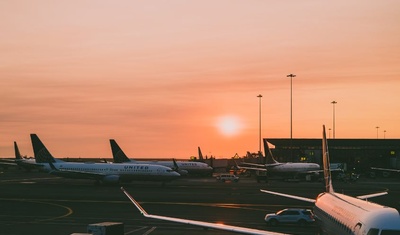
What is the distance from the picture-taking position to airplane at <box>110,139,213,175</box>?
128875 millimetres

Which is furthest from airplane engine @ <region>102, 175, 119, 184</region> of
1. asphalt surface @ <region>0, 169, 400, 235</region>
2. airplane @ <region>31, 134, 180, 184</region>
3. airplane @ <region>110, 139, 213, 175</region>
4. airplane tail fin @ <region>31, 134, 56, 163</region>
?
airplane @ <region>110, 139, 213, 175</region>

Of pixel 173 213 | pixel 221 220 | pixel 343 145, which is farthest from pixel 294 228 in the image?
pixel 343 145

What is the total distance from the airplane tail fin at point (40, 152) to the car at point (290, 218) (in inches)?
2675

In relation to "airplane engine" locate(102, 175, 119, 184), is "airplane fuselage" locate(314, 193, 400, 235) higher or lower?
higher

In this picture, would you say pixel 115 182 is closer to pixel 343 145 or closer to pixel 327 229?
pixel 327 229

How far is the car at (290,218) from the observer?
160 ft

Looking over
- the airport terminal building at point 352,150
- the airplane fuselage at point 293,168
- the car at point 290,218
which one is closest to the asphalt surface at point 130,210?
the car at point 290,218

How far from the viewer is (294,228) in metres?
47.8

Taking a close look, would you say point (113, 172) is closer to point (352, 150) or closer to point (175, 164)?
point (175, 164)

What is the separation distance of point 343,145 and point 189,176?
2268 inches

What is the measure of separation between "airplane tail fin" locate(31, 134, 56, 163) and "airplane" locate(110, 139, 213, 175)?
69.0ft

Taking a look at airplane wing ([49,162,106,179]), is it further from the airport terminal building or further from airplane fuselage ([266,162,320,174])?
the airport terminal building

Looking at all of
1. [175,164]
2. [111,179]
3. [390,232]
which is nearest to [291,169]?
[175,164]

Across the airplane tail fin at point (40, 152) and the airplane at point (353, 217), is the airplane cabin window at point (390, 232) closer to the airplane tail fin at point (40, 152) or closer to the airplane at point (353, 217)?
the airplane at point (353, 217)
